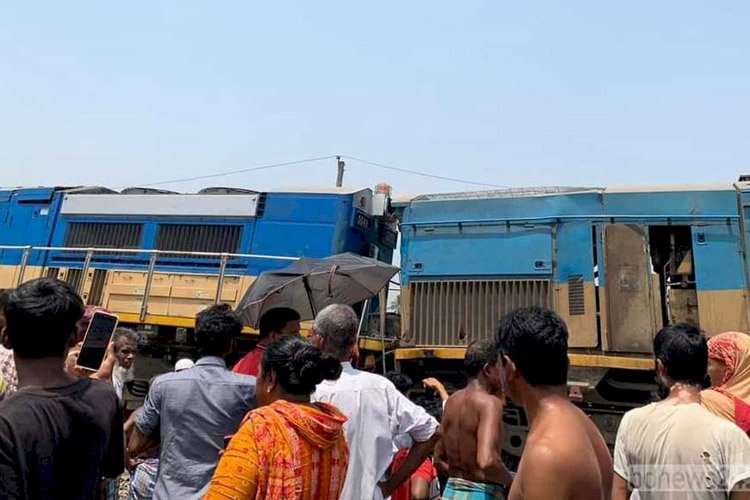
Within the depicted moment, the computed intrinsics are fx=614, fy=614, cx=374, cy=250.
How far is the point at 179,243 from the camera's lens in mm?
9531

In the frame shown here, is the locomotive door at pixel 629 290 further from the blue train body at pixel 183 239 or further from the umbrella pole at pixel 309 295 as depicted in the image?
the umbrella pole at pixel 309 295

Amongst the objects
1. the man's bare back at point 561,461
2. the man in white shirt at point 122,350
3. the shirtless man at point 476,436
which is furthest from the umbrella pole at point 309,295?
the man's bare back at point 561,461

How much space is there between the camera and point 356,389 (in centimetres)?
287

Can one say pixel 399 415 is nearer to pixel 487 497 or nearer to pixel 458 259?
pixel 487 497

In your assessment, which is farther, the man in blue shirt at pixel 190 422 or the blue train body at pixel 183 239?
the blue train body at pixel 183 239

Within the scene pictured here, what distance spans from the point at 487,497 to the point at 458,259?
474 centimetres

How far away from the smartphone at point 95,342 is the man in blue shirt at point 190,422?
66 centimetres

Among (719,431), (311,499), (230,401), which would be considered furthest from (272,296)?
(719,431)

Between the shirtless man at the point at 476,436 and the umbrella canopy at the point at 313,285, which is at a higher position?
the umbrella canopy at the point at 313,285

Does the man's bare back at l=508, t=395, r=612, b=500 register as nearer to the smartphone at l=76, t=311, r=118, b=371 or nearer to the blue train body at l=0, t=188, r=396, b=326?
the smartphone at l=76, t=311, r=118, b=371

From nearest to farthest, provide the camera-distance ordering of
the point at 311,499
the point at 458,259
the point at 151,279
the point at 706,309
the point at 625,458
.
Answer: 1. the point at 311,499
2. the point at 625,458
3. the point at 706,309
4. the point at 458,259
5. the point at 151,279

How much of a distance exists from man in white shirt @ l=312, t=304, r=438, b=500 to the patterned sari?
1.70 feet

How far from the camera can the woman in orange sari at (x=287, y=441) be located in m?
1.97

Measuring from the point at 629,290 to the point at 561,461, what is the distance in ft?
19.5
